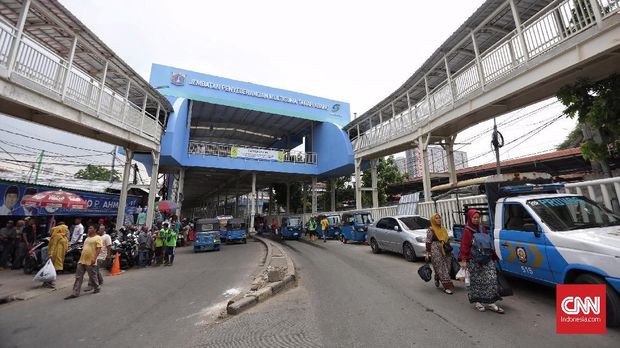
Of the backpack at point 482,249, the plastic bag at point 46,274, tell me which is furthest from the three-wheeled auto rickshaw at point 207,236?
the backpack at point 482,249

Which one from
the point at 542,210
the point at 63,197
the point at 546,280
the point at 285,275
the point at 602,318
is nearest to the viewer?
the point at 602,318

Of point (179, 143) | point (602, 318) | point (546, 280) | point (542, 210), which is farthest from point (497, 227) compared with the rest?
point (179, 143)

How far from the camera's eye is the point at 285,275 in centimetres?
807

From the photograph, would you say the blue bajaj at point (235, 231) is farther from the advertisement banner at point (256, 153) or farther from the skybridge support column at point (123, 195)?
the skybridge support column at point (123, 195)

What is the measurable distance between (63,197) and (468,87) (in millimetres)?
16442

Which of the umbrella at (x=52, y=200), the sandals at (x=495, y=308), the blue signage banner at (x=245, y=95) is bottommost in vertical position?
the sandals at (x=495, y=308)

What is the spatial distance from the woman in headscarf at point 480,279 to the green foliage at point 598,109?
4327 mm

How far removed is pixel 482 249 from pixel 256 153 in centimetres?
2151

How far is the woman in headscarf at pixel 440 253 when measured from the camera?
6.14 meters

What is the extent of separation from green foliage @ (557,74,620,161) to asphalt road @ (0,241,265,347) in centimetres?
908

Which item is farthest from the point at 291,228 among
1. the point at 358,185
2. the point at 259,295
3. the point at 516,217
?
the point at 516,217

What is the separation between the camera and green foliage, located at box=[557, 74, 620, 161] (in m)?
6.62

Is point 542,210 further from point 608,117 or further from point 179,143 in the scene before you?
point 179,143

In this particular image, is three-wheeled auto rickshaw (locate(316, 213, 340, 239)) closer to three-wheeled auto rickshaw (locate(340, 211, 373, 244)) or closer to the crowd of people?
three-wheeled auto rickshaw (locate(340, 211, 373, 244))
